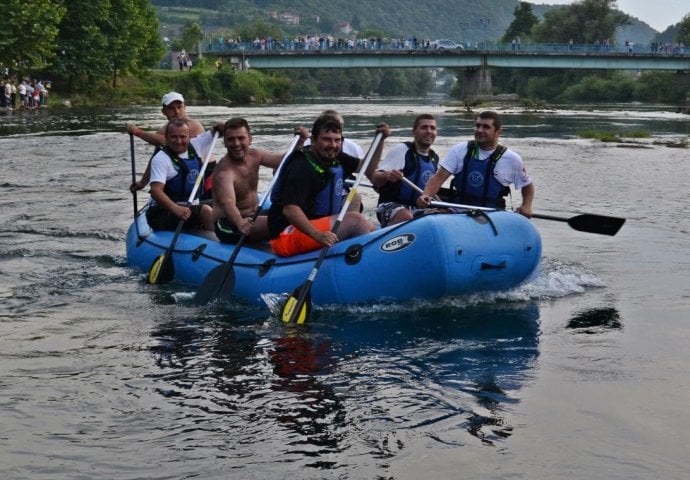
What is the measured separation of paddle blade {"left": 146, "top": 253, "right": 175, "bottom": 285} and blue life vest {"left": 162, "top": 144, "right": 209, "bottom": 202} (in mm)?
979

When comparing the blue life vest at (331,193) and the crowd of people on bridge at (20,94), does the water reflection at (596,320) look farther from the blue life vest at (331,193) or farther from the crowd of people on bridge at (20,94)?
the crowd of people on bridge at (20,94)

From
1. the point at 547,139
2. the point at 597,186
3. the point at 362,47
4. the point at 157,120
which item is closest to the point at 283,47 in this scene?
the point at 362,47

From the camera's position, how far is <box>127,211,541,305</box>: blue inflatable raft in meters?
8.22

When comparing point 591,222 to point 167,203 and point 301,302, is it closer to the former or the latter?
point 301,302

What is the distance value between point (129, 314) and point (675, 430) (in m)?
4.87

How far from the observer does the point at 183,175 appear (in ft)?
35.9

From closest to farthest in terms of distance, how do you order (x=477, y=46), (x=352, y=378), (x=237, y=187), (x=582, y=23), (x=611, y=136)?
(x=352, y=378), (x=237, y=187), (x=611, y=136), (x=477, y=46), (x=582, y=23)

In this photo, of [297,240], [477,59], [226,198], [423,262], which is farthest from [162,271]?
[477,59]

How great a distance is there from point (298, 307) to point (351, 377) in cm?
142

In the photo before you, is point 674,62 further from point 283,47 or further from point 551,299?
point 551,299

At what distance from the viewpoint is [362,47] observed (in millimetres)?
81625

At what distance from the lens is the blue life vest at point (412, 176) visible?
10.0 meters

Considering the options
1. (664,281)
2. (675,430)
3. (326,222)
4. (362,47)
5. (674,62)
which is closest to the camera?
(675,430)

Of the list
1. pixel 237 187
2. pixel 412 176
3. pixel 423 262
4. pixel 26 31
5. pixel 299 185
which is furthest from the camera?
pixel 26 31
